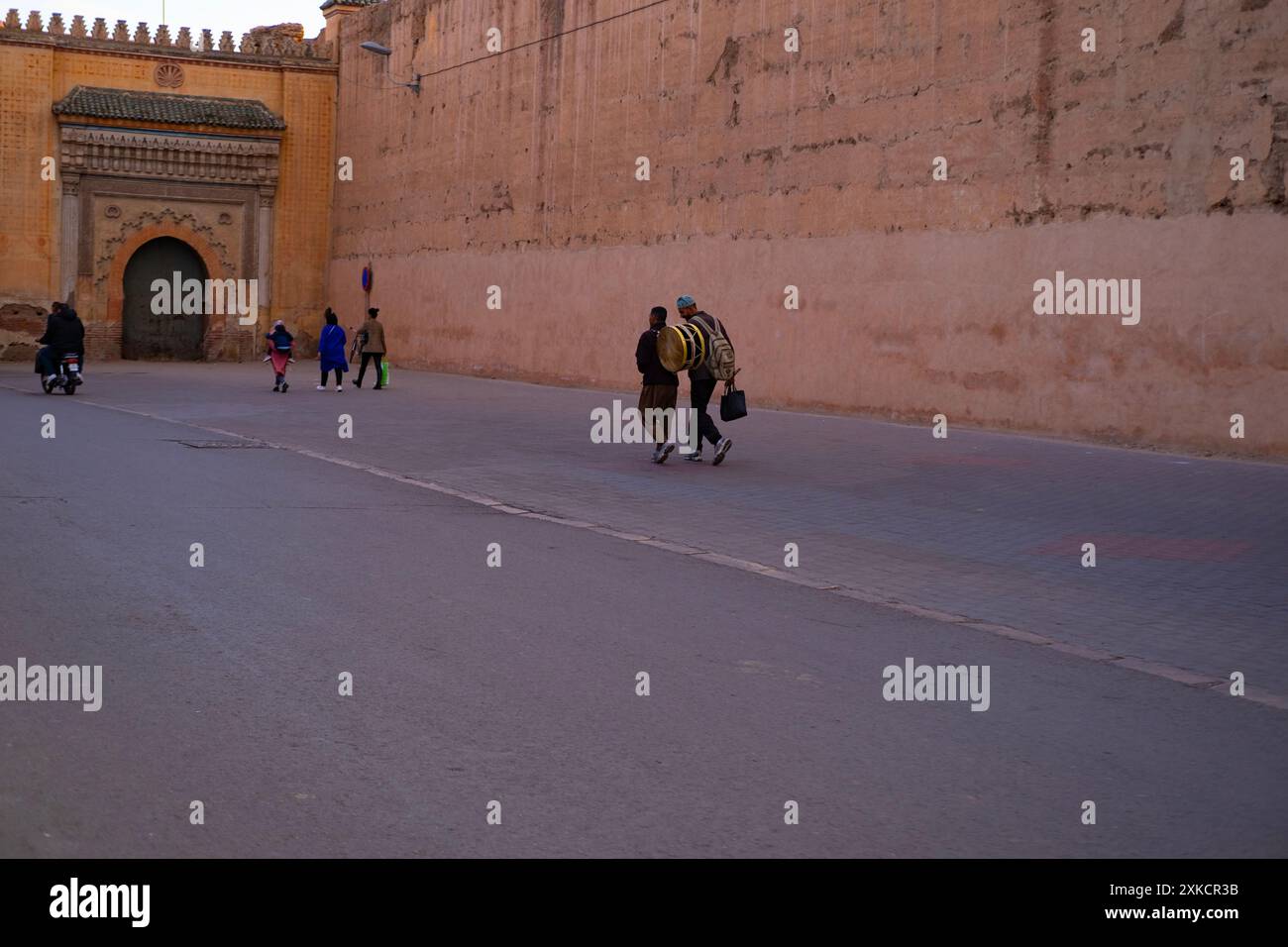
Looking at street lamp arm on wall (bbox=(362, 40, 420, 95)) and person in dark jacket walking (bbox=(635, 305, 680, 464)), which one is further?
street lamp arm on wall (bbox=(362, 40, 420, 95))

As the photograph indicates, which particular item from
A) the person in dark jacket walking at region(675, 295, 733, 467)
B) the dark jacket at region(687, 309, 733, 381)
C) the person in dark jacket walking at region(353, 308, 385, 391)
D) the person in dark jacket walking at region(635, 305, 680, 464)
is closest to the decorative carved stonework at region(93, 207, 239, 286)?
the person in dark jacket walking at region(353, 308, 385, 391)

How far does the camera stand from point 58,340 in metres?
23.3

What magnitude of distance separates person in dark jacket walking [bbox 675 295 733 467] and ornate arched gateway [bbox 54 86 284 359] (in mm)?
27242

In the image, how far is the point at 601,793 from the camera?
451cm

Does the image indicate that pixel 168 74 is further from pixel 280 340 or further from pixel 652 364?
pixel 652 364

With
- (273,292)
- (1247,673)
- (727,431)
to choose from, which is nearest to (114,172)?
(273,292)

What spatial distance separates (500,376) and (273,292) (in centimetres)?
1058

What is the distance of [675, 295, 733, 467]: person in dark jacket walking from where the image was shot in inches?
575

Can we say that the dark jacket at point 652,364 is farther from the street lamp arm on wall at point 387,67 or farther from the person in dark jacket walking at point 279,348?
the street lamp arm on wall at point 387,67

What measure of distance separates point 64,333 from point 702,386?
12.7 m

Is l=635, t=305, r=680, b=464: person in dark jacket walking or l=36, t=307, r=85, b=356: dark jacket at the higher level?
l=36, t=307, r=85, b=356: dark jacket

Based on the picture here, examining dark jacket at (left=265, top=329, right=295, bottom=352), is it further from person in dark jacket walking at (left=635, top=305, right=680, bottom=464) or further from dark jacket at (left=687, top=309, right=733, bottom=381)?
dark jacket at (left=687, top=309, right=733, bottom=381)

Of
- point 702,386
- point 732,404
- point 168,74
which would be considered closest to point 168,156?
point 168,74

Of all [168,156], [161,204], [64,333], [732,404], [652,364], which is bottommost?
[732,404]
